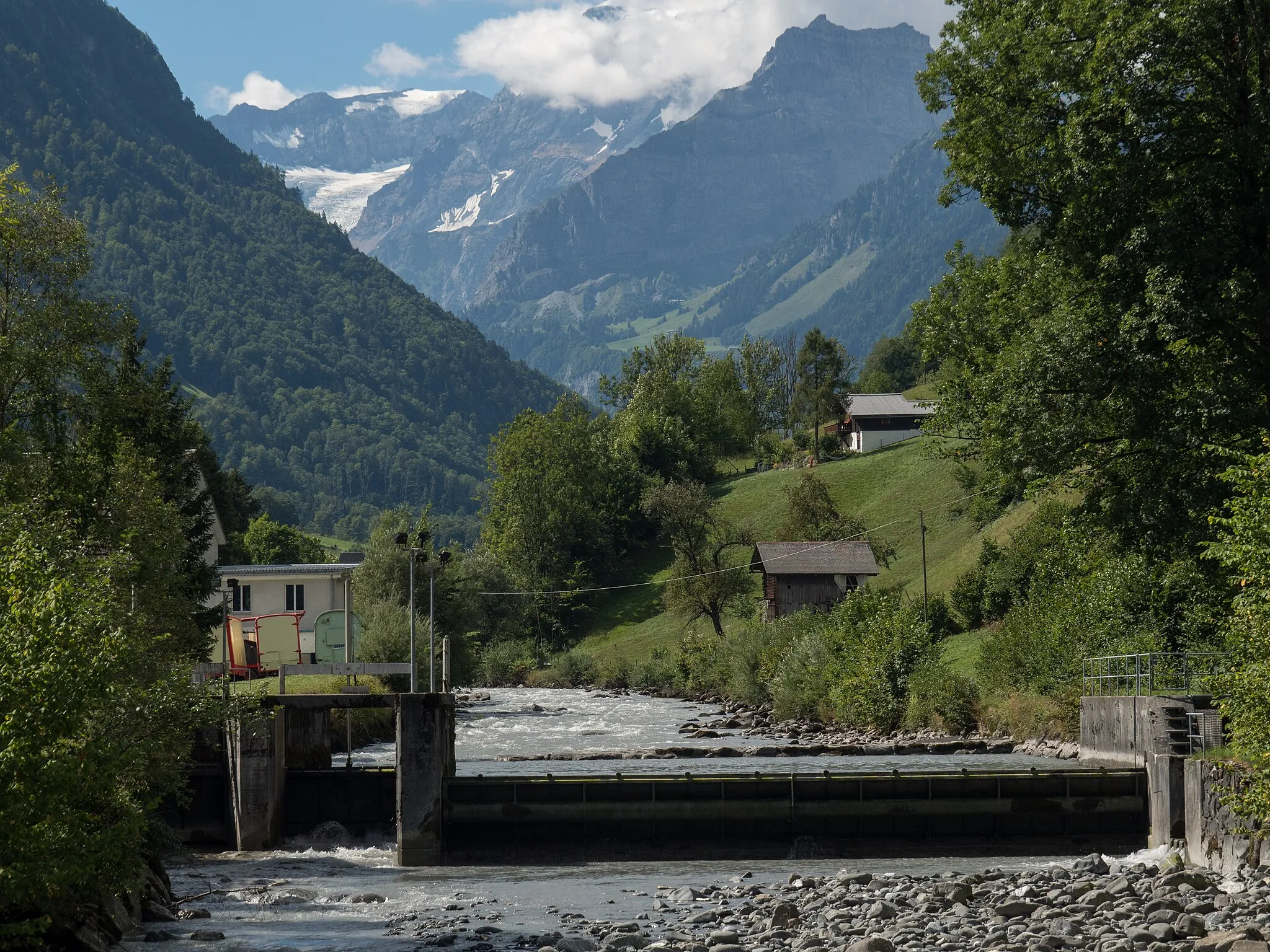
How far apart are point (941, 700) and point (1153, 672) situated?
20.5 meters

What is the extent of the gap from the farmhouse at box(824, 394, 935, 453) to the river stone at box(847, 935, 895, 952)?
132859 mm

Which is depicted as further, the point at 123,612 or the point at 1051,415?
the point at 1051,415

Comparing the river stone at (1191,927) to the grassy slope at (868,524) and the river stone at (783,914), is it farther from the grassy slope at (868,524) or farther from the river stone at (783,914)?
the grassy slope at (868,524)

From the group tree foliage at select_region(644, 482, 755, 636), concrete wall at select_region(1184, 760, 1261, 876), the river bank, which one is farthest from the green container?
tree foliage at select_region(644, 482, 755, 636)

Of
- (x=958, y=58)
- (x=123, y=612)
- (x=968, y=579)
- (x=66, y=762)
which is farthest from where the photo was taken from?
(x=968, y=579)

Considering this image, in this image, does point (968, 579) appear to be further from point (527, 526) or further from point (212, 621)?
point (527, 526)

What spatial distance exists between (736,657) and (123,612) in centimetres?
6080

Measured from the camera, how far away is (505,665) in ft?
383

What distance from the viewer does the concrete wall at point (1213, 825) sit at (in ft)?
88.3

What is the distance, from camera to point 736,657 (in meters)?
85.7

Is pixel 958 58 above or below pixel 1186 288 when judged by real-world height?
above

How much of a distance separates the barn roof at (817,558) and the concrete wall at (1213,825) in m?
69.4

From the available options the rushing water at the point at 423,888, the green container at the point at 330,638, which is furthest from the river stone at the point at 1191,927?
the green container at the point at 330,638

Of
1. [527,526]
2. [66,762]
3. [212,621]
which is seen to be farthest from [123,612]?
[527,526]
